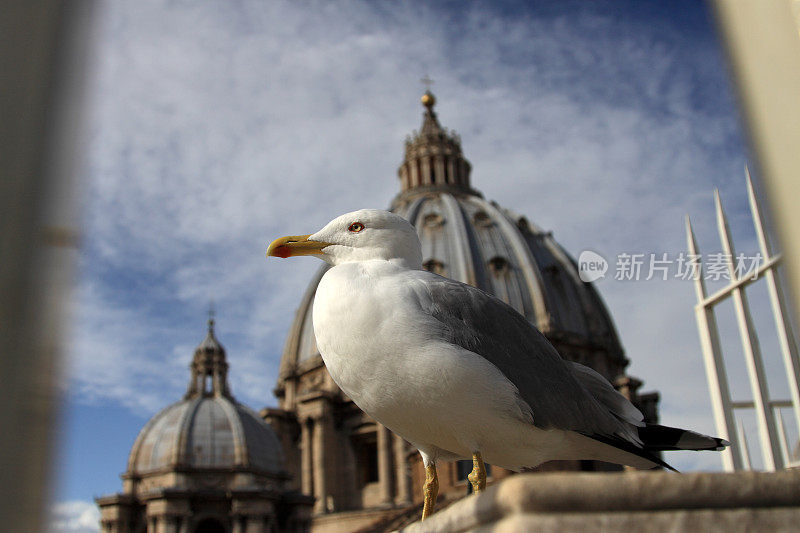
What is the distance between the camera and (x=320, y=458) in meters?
43.5

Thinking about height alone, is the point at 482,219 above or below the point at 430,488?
above

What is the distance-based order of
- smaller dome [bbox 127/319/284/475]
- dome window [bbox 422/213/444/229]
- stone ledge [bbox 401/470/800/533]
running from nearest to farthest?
stone ledge [bbox 401/470/800/533] < smaller dome [bbox 127/319/284/475] < dome window [bbox 422/213/444/229]

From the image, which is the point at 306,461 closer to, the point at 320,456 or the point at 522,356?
the point at 320,456

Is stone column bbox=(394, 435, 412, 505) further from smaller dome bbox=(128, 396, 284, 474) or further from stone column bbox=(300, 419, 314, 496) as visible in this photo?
smaller dome bbox=(128, 396, 284, 474)

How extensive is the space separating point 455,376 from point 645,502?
3.92 ft

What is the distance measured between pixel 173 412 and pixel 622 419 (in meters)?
36.4

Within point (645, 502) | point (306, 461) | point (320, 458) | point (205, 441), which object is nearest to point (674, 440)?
Answer: point (645, 502)

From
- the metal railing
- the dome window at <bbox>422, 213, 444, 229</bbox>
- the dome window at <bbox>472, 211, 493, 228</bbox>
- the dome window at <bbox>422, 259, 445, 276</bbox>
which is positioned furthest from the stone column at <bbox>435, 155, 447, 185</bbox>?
the metal railing

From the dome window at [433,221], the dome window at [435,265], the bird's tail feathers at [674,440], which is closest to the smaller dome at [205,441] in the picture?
the dome window at [435,265]

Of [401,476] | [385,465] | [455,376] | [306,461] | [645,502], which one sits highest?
[306,461]

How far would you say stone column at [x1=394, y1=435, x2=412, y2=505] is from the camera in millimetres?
39375

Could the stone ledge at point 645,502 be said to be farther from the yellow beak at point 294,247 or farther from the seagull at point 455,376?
the yellow beak at point 294,247

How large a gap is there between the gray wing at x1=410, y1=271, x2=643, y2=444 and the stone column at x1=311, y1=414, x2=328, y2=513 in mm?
41455

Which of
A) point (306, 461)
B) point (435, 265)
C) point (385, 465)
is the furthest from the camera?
point (435, 265)
